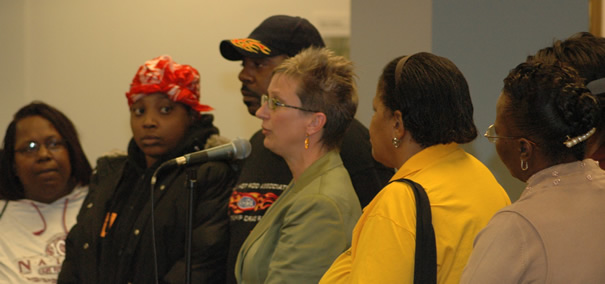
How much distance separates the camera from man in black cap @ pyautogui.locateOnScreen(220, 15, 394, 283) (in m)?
2.46

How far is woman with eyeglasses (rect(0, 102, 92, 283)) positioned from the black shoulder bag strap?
2.14 m

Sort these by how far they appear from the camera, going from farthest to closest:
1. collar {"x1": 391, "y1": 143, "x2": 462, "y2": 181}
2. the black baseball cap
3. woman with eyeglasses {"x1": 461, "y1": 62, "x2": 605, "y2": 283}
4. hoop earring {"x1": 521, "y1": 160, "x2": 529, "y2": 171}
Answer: the black baseball cap < collar {"x1": 391, "y1": 143, "x2": 462, "y2": 181} < hoop earring {"x1": 521, "y1": 160, "x2": 529, "y2": 171} < woman with eyeglasses {"x1": 461, "y1": 62, "x2": 605, "y2": 283}

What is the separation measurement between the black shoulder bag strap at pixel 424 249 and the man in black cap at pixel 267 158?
894 millimetres

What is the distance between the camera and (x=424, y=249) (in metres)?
1.50

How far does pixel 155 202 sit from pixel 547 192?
5.82ft

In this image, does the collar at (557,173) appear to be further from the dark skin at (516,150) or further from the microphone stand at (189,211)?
the microphone stand at (189,211)

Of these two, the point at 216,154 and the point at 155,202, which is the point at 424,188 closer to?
the point at 216,154

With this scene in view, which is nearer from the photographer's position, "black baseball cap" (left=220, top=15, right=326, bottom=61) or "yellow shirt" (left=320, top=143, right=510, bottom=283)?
"yellow shirt" (left=320, top=143, right=510, bottom=283)

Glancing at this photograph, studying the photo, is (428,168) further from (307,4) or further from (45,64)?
(45,64)

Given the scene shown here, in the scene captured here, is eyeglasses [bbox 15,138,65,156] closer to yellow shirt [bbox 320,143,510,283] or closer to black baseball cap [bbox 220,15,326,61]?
black baseball cap [bbox 220,15,326,61]

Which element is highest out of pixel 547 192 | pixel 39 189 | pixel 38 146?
pixel 547 192

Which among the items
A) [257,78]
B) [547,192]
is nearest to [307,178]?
[257,78]

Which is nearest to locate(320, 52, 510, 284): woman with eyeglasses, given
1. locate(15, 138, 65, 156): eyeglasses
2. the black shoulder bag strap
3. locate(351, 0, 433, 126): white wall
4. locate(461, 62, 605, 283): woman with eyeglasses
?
the black shoulder bag strap

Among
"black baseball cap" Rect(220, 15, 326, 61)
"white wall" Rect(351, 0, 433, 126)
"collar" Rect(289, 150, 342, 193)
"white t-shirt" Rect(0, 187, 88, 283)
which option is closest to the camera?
"collar" Rect(289, 150, 342, 193)
